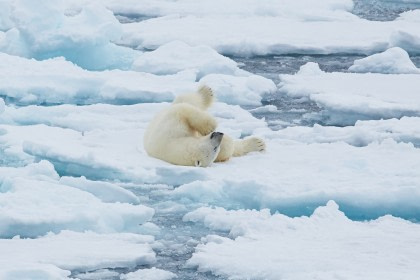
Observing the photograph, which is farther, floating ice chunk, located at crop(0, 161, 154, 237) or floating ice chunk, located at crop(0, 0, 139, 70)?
floating ice chunk, located at crop(0, 0, 139, 70)

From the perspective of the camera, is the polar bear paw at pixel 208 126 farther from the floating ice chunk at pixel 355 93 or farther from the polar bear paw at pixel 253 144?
the floating ice chunk at pixel 355 93

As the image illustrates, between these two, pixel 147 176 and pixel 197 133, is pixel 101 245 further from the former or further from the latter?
pixel 197 133

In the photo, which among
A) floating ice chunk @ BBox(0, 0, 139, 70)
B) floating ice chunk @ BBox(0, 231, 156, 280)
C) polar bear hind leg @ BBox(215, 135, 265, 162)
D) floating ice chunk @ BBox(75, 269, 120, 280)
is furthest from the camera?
floating ice chunk @ BBox(0, 0, 139, 70)

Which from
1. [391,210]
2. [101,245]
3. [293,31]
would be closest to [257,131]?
[391,210]

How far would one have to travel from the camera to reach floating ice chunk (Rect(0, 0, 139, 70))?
9406 millimetres

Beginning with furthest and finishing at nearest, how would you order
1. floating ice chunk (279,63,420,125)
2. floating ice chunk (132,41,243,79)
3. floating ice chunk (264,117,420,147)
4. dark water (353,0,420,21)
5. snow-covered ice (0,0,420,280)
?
1. dark water (353,0,420,21)
2. floating ice chunk (132,41,243,79)
3. floating ice chunk (279,63,420,125)
4. floating ice chunk (264,117,420,147)
5. snow-covered ice (0,0,420,280)

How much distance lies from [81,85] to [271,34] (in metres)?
3.48

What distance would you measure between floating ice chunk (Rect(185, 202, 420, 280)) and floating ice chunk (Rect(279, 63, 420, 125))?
2.75 m

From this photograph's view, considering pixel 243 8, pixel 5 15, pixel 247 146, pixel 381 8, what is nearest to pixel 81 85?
pixel 247 146

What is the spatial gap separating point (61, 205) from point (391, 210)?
1663mm

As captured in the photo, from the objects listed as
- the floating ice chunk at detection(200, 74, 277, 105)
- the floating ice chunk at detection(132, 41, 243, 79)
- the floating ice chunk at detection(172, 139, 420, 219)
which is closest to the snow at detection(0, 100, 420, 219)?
the floating ice chunk at detection(172, 139, 420, 219)

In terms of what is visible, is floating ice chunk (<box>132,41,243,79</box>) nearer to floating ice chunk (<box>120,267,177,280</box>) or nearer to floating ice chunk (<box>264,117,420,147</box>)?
floating ice chunk (<box>264,117,420,147</box>)

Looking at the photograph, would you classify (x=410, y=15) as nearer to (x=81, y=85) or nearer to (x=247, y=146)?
(x=81, y=85)

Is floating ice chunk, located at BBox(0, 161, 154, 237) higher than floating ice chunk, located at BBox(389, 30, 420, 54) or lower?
lower
